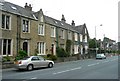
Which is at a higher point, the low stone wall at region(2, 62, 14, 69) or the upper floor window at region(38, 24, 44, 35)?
the upper floor window at region(38, 24, 44, 35)

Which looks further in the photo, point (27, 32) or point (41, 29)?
point (41, 29)

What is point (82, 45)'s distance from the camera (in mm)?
54750

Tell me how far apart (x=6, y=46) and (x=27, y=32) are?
4885 millimetres

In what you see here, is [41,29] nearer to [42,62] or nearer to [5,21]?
[5,21]

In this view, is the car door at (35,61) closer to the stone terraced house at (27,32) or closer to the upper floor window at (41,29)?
the stone terraced house at (27,32)

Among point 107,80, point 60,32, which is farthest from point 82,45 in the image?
point 107,80

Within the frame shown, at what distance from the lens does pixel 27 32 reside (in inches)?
1200

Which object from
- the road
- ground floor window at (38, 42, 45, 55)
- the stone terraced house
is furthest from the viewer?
ground floor window at (38, 42, 45, 55)

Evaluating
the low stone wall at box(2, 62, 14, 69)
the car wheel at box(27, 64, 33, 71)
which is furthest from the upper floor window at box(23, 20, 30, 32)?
the car wheel at box(27, 64, 33, 71)

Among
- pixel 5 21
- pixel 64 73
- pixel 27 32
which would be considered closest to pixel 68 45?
pixel 27 32

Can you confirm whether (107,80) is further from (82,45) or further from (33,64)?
(82,45)

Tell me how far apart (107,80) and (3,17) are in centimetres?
1735

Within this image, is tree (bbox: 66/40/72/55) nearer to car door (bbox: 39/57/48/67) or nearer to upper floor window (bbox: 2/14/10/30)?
upper floor window (bbox: 2/14/10/30)

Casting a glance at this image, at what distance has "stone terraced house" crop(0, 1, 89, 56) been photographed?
86.9 feet
